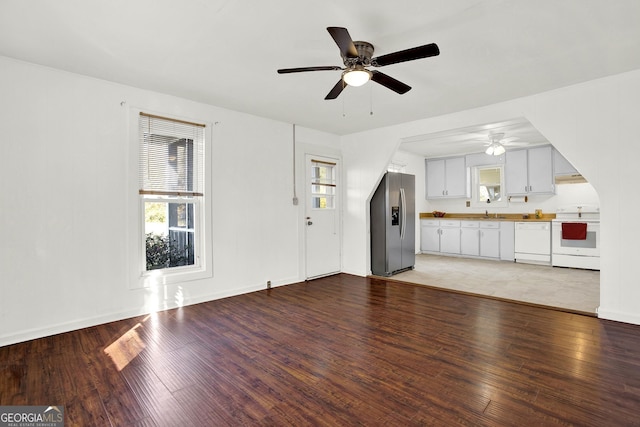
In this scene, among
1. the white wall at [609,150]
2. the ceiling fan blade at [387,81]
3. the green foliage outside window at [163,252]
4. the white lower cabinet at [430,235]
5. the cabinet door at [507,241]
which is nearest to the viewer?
the ceiling fan blade at [387,81]

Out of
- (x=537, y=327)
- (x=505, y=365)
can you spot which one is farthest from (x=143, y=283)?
(x=537, y=327)

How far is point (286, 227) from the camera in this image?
500 cm

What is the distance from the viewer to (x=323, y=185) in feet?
18.5

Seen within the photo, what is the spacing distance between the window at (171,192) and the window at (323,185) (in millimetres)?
1979

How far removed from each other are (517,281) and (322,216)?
329cm

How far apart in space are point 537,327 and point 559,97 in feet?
8.36

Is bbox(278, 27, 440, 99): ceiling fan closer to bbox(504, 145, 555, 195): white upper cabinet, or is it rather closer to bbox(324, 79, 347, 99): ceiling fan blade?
bbox(324, 79, 347, 99): ceiling fan blade

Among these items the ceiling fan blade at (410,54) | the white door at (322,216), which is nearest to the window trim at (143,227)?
the white door at (322,216)

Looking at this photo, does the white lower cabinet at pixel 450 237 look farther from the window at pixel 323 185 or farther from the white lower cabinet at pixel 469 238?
the window at pixel 323 185

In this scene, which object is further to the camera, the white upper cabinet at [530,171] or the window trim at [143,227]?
the white upper cabinet at [530,171]

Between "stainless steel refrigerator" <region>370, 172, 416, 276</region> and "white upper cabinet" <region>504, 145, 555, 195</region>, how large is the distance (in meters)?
2.76

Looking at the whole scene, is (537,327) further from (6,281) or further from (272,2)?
(6,281)

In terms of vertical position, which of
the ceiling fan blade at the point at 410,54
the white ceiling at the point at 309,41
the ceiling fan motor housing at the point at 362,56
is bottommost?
the ceiling fan blade at the point at 410,54

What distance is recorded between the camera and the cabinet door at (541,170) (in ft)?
21.2
